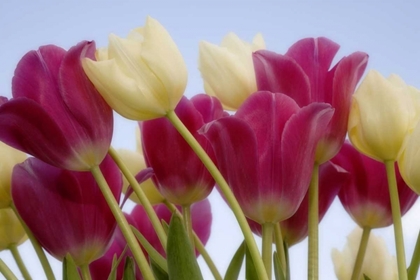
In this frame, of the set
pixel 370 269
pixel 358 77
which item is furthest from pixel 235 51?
pixel 370 269

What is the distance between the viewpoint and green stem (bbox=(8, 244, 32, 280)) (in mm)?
485

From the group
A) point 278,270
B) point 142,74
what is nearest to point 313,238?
point 278,270

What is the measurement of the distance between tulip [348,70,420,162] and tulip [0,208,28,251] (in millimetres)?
232

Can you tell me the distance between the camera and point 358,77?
1.49 feet

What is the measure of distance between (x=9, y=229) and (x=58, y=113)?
5.5 inches

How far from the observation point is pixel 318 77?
445 millimetres

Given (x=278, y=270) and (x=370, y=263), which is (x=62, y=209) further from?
(x=370, y=263)

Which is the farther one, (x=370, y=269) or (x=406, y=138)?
(x=370, y=269)

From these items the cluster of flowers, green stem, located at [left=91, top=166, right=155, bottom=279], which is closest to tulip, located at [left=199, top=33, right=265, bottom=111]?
the cluster of flowers

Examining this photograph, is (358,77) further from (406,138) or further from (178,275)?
(178,275)

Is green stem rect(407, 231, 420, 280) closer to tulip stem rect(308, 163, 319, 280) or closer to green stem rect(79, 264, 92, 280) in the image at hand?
tulip stem rect(308, 163, 319, 280)

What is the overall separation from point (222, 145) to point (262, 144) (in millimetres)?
22

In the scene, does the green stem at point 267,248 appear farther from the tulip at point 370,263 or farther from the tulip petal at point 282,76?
the tulip at point 370,263

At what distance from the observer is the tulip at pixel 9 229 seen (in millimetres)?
506
